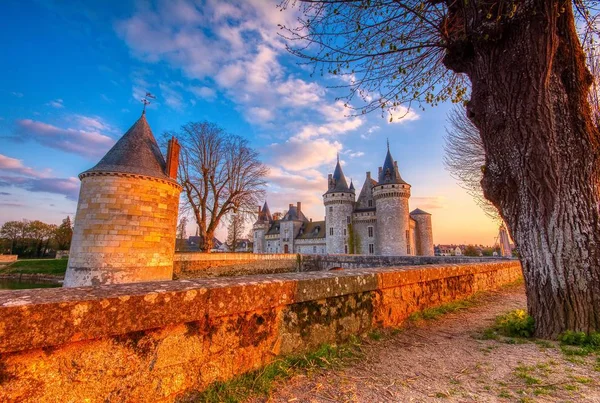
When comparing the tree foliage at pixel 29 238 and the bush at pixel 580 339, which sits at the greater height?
the tree foliage at pixel 29 238

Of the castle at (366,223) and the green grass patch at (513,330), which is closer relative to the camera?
the green grass patch at (513,330)

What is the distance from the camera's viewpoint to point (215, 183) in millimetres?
20578

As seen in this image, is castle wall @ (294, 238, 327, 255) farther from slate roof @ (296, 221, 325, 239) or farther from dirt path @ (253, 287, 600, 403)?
dirt path @ (253, 287, 600, 403)

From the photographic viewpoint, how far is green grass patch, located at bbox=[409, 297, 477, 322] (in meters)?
3.54

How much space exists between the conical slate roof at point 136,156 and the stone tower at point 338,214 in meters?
26.7

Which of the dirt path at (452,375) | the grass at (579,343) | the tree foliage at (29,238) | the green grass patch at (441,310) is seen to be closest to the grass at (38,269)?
the tree foliage at (29,238)

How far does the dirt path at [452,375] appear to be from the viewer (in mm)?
1812

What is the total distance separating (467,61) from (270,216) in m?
50.0

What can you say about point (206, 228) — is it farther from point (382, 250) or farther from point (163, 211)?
point (382, 250)

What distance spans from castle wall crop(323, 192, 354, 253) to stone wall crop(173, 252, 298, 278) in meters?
15.4

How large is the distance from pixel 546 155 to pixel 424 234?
127 ft

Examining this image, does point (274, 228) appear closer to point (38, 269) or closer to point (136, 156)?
point (38, 269)

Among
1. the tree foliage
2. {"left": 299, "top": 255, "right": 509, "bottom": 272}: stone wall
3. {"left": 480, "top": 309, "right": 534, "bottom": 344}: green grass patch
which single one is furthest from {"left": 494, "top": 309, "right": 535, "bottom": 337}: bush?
the tree foliage

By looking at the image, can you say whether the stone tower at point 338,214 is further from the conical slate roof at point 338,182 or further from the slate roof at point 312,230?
the slate roof at point 312,230
